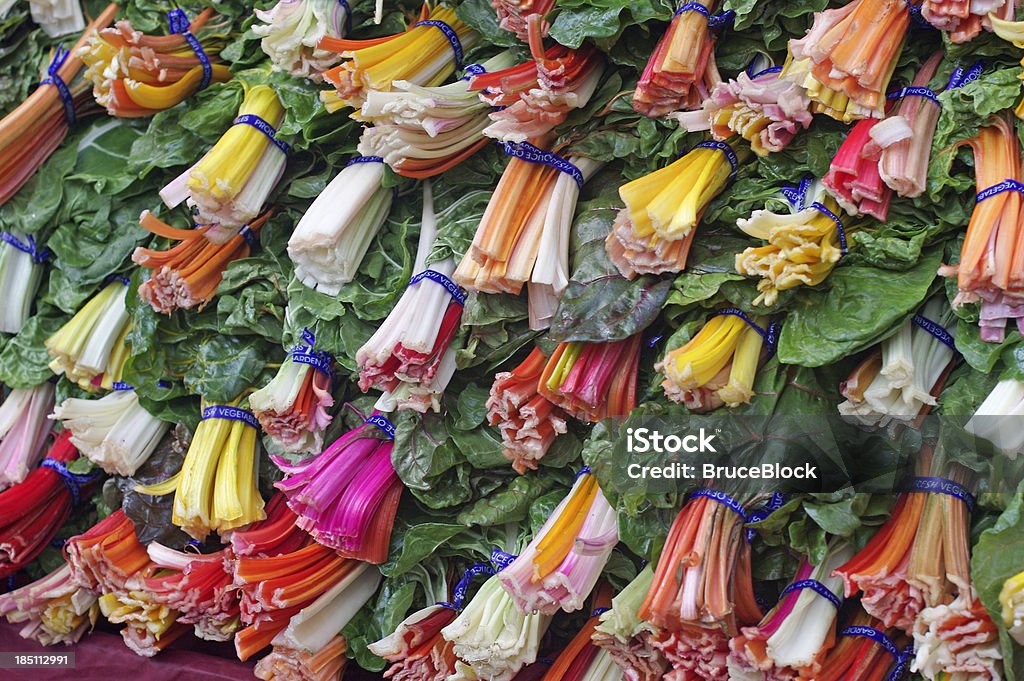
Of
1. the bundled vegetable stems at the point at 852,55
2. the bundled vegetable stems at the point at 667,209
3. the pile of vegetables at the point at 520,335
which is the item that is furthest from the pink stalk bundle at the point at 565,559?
the bundled vegetable stems at the point at 852,55

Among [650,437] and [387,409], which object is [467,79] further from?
[650,437]

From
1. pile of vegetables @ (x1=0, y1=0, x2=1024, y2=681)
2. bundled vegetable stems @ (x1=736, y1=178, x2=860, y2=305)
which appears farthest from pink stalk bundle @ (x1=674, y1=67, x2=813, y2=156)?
bundled vegetable stems @ (x1=736, y1=178, x2=860, y2=305)

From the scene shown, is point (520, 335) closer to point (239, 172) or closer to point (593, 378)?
point (593, 378)

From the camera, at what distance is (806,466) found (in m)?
1.90

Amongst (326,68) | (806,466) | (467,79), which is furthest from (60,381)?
(806,466)

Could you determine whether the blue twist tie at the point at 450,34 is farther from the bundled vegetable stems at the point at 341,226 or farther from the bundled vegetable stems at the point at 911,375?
the bundled vegetable stems at the point at 911,375

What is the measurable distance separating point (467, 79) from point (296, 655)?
1.45 meters

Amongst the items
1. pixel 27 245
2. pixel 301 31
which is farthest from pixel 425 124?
pixel 27 245

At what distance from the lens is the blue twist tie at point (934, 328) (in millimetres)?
1887

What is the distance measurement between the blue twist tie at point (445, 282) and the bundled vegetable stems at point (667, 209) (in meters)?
0.40

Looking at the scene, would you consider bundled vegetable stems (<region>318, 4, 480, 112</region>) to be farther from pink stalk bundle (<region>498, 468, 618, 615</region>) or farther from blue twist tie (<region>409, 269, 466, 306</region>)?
pink stalk bundle (<region>498, 468, 618, 615</region>)

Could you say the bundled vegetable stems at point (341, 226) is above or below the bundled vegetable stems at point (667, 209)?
below

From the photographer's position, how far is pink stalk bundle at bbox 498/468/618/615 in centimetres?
201

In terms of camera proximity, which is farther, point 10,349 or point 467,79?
point 10,349
